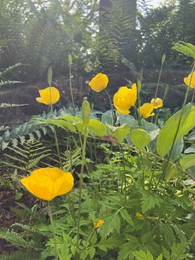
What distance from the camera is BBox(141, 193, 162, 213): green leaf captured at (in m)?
0.83

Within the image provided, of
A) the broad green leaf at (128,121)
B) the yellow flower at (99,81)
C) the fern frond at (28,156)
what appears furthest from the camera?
the fern frond at (28,156)

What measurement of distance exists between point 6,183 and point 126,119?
60cm

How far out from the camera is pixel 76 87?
8.02 feet

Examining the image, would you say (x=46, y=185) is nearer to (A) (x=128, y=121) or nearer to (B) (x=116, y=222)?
(B) (x=116, y=222)

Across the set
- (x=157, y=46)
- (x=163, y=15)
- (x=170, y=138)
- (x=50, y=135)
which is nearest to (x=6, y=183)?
(x=50, y=135)

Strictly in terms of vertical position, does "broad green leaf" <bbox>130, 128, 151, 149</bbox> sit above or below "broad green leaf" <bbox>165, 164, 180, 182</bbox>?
above

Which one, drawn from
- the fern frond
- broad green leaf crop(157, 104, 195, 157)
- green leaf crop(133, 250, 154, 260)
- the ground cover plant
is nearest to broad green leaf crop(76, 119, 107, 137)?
the ground cover plant

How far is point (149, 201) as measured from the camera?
85cm

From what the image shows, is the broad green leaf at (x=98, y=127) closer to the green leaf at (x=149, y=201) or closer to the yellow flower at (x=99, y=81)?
the green leaf at (x=149, y=201)

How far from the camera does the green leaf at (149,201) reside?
0.83m

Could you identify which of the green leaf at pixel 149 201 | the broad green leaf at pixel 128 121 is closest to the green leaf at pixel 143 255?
the green leaf at pixel 149 201

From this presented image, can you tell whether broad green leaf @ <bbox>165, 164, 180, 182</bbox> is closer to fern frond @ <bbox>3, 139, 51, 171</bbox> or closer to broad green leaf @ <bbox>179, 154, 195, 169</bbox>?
broad green leaf @ <bbox>179, 154, 195, 169</bbox>

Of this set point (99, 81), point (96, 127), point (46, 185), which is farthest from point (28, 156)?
point (46, 185)

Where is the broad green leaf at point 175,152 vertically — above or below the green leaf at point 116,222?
above
